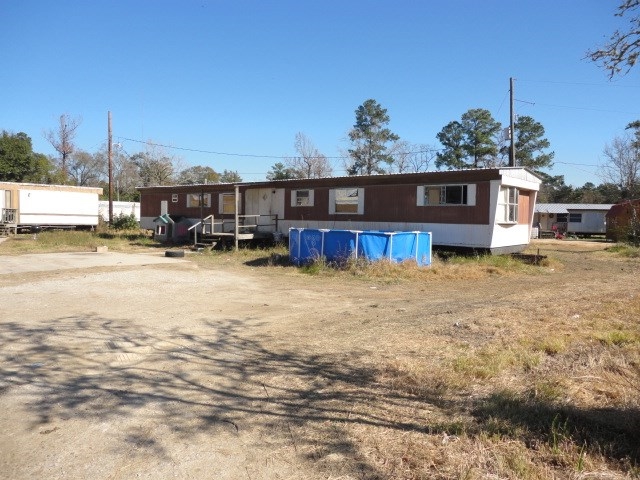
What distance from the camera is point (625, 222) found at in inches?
1109

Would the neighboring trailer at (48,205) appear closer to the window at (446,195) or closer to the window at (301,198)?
the window at (301,198)

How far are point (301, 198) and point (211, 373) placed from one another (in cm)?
1626

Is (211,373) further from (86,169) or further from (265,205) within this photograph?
(86,169)

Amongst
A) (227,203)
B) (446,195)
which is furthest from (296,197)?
(446,195)

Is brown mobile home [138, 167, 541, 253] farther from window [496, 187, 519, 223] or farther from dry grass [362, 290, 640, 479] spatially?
dry grass [362, 290, 640, 479]

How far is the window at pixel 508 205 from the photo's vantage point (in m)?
15.8

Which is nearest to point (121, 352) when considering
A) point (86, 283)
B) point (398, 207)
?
point (86, 283)

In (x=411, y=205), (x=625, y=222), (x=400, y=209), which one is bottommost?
(x=625, y=222)

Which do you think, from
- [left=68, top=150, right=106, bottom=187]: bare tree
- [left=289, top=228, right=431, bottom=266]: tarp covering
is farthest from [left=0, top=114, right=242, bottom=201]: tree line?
[left=289, top=228, right=431, bottom=266]: tarp covering

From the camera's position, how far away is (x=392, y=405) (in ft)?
12.6

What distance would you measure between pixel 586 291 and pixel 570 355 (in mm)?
5892

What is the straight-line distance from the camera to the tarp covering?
43.8 feet

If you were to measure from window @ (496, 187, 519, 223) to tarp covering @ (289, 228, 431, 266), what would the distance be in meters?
3.00

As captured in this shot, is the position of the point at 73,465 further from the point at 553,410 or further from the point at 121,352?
the point at 553,410
